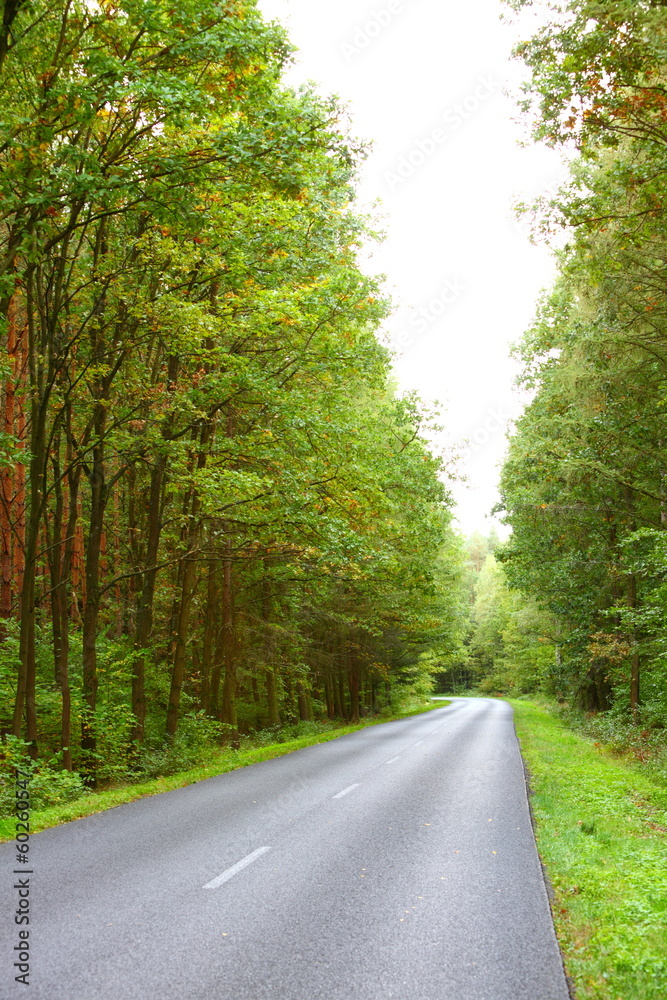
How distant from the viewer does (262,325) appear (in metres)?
12.6

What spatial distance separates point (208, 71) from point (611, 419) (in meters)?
11.8

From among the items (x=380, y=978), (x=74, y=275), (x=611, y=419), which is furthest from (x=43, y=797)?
(x=611, y=419)

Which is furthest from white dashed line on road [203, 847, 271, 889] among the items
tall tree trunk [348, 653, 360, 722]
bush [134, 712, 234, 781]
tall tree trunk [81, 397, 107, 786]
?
tall tree trunk [348, 653, 360, 722]

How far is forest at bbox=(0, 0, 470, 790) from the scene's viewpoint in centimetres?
766

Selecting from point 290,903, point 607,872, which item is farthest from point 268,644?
point 290,903

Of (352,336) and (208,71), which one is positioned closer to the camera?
(208,71)

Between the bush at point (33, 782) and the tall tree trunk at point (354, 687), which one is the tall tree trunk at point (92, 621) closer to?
the bush at point (33, 782)

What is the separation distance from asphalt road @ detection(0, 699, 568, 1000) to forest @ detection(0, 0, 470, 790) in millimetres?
3788

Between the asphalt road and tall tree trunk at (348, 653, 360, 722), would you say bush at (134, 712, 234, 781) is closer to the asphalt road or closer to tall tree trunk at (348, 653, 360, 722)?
the asphalt road

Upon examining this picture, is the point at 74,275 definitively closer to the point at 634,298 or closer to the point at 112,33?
the point at 112,33

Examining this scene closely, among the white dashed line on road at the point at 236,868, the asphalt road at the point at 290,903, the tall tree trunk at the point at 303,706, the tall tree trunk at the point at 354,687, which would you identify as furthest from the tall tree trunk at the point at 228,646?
the tall tree trunk at the point at 354,687

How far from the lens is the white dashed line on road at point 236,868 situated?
228 inches

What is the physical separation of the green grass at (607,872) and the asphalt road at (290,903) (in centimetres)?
25

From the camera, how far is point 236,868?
20.6 ft
